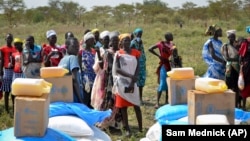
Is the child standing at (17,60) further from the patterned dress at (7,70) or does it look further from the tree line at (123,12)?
the tree line at (123,12)

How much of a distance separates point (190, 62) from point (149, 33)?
404 inches

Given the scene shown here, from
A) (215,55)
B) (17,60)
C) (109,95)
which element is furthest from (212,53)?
(17,60)

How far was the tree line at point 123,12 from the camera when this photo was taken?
37.7 m

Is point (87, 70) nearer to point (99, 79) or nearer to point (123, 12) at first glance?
point (99, 79)

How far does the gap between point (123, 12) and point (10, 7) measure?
12799 mm

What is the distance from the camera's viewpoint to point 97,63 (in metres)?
6.17

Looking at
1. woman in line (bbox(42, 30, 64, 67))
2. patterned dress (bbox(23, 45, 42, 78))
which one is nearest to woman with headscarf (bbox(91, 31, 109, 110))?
woman in line (bbox(42, 30, 64, 67))

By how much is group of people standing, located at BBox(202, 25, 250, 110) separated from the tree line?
26445 mm

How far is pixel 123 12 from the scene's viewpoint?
47000 mm

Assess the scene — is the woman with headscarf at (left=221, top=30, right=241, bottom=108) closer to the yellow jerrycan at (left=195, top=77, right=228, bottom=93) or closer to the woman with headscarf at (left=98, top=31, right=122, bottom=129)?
the woman with headscarf at (left=98, top=31, right=122, bottom=129)

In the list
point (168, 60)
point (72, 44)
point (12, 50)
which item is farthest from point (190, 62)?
point (72, 44)

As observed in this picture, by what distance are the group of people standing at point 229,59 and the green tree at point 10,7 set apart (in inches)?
1266

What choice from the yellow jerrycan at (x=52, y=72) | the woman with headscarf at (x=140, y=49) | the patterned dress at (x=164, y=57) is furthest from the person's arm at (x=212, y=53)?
the yellow jerrycan at (x=52, y=72)

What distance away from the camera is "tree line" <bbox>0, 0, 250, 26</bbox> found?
37.7 m
